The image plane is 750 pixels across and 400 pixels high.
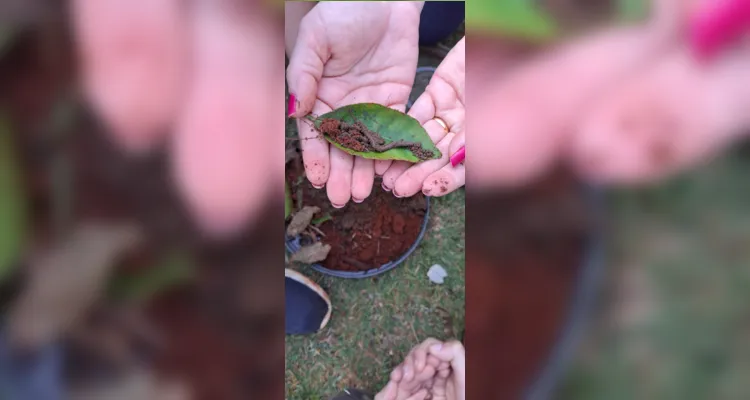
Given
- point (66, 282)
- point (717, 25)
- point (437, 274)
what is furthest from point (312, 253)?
point (717, 25)

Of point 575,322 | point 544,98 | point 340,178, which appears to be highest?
point 544,98

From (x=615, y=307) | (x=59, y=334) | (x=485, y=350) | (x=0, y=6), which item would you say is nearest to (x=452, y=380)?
(x=485, y=350)

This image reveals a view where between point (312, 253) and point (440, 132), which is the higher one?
point (440, 132)

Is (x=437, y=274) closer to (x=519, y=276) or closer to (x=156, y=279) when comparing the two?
(x=519, y=276)

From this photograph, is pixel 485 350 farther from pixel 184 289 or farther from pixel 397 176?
pixel 184 289

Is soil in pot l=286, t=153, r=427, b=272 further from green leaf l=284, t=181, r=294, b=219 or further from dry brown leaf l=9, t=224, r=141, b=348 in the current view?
dry brown leaf l=9, t=224, r=141, b=348

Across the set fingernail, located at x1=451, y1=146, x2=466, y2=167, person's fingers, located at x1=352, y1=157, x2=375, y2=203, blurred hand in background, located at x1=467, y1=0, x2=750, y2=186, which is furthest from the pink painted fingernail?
person's fingers, located at x1=352, y1=157, x2=375, y2=203

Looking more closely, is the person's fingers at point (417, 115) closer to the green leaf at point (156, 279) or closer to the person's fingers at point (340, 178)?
the person's fingers at point (340, 178)

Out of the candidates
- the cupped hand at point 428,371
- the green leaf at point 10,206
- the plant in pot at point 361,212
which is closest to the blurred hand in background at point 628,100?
the plant in pot at point 361,212
